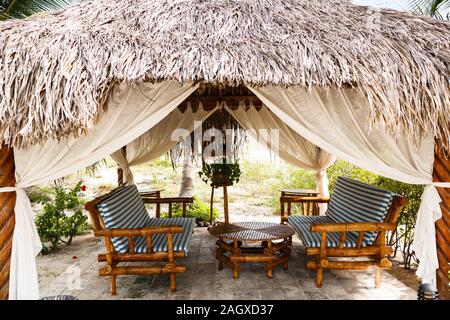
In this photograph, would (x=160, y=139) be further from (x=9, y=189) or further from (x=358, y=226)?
(x=358, y=226)

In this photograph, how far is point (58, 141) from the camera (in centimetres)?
288

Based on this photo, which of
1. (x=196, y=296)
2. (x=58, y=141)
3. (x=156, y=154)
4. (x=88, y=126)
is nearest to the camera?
(x=88, y=126)

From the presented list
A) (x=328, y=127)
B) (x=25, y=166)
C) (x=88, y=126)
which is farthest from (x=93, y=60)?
(x=328, y=127)

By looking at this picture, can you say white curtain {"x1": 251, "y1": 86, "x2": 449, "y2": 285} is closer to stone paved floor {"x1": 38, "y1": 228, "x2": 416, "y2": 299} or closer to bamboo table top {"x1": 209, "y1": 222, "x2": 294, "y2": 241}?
stone paved floor {"x1": 38, "y1": 228, "x2": 416, "y2": 299}

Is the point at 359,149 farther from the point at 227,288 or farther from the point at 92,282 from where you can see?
the point at 92,282

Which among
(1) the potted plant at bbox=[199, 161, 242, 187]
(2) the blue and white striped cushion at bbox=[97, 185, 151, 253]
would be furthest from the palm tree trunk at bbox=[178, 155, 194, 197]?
→ (2) the blue and white striped cushion at bbox=[97, 185, 151, 253]

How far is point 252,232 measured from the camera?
3963mm

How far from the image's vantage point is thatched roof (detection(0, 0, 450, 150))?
2750mm

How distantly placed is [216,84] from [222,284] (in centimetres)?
185

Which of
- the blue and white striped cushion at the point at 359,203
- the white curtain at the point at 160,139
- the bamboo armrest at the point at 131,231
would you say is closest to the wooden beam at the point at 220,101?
the white curtain at the point at 160,139

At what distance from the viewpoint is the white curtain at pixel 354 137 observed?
10.0ft

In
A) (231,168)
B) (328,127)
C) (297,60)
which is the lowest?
(231,168)

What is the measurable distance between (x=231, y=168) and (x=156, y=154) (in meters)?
1.14

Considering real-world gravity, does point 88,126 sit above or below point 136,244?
above
